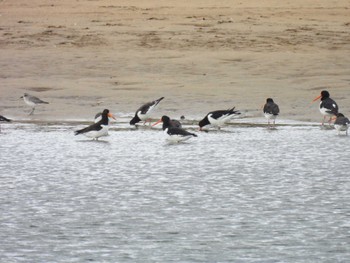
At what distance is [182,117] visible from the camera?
17328mm

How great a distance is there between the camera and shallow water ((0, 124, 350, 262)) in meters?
7.26

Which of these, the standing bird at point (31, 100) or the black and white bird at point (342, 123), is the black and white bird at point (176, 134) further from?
the standing bird at point (31, 100)

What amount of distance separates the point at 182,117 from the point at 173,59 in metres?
5.59

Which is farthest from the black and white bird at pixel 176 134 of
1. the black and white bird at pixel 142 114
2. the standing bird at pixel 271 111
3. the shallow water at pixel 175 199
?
the standing bird at pixel 271 111

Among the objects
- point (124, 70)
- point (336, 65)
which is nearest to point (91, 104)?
point (124, 70)

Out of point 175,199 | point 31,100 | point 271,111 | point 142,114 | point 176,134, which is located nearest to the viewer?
point 175,199

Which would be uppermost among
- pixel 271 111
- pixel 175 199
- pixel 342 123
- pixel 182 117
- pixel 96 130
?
pixel 271 111

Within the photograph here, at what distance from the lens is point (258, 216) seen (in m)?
8.46

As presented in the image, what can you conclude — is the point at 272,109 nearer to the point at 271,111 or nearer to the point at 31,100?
the point at 271,111

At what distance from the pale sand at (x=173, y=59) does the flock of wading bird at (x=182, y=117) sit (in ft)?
2.87

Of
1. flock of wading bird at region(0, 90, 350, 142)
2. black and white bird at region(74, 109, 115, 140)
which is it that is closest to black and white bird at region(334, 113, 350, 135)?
flock of wading bird at region(0, 90, 350, 142)

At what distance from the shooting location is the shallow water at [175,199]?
23.8 feet

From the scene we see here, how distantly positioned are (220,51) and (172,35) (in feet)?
7.72

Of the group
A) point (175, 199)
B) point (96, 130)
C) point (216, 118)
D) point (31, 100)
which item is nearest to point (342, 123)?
point (216, 118)
